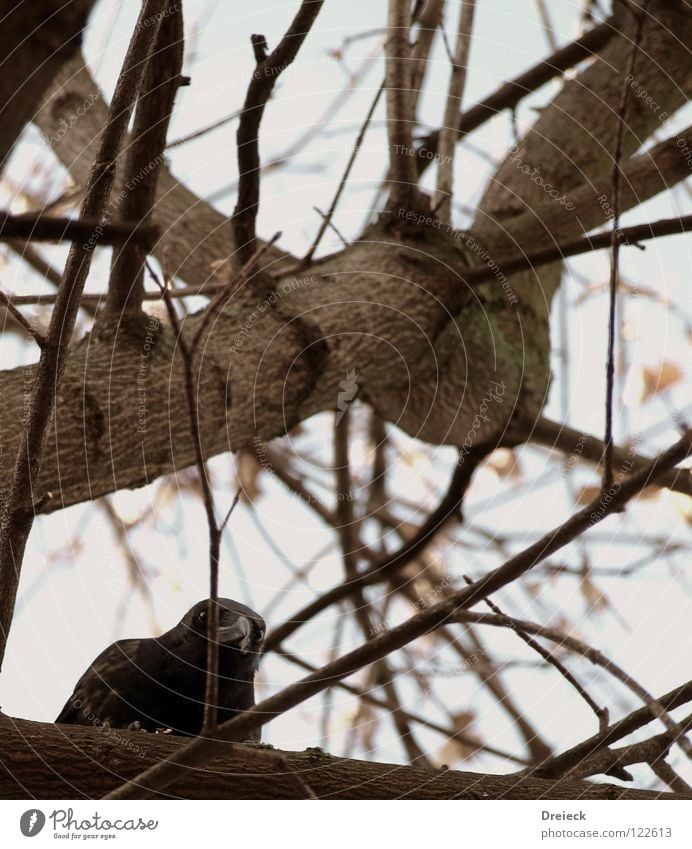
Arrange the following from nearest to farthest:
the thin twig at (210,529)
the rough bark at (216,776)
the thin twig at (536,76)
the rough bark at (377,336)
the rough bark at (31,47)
A: the rough bark at (31,47), the thin twig at (210,529), the rough bark at (216,776), the rough bark at (377,336), the thin twig at (536,76)

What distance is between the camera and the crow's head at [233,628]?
2596 mm

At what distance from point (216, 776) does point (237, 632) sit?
2.15 ft

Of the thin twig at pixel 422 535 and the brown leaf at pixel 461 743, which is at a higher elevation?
the thin twig at pixel 422 535

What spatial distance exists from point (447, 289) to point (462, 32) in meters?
1.09

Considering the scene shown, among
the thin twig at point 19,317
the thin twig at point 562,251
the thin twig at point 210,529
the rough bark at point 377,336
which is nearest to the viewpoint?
the thin twig at point 210,529

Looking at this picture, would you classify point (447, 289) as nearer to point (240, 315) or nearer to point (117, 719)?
point (240, 315)

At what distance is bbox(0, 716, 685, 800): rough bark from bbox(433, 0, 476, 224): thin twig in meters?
2.23

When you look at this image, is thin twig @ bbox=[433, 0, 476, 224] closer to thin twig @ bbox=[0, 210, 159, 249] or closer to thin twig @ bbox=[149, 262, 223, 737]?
thin twig @ bbox=[149, 262, 223, 737]

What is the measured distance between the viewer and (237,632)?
2.58m

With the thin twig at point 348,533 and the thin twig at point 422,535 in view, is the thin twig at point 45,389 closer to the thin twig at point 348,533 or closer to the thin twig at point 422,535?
the thin twig at point 422,535

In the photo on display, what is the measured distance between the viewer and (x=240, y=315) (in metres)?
3.03

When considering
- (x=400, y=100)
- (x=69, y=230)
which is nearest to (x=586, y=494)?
(x=400, y=100)

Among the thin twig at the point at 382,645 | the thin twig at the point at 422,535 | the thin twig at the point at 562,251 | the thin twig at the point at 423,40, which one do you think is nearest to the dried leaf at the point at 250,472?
the thin twig at the point at 422,535
